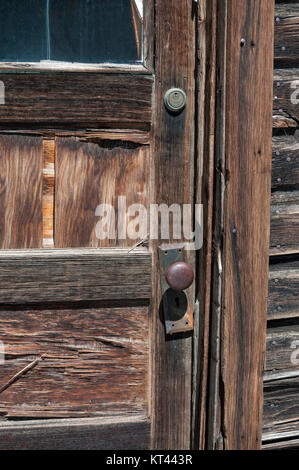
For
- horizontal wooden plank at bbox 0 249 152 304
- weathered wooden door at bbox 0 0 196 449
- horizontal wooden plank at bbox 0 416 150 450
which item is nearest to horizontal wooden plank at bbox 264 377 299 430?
weathered wooden door at bbox 0 0 196 449

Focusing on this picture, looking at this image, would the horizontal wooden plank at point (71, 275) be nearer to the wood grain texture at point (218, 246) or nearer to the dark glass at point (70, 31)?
the wood grain texture at point (218, 246)

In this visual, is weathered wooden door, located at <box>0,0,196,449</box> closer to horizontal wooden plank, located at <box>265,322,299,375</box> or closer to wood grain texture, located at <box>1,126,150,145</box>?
wood grain texture, located at <box>1,126,150,145</box>

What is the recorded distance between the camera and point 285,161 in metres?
1.45

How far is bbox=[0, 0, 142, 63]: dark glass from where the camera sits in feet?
4.40

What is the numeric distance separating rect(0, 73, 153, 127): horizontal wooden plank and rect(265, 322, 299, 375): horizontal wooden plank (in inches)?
31.4

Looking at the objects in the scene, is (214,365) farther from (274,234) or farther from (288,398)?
(274,234)

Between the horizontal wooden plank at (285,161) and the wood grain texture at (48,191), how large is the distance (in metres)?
0.67

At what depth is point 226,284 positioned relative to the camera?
4.62ft

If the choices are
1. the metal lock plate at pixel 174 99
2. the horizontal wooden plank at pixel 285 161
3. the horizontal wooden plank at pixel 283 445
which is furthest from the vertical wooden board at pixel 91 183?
the horizontal wooden plank at pixel 283 445

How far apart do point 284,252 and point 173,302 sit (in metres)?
0.39

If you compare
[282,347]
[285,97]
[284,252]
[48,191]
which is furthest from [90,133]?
[282,347]

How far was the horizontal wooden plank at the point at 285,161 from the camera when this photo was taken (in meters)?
1.45

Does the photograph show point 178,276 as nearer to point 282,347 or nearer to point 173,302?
point 173,302

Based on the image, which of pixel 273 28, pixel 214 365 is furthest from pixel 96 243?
pixel 273 28
